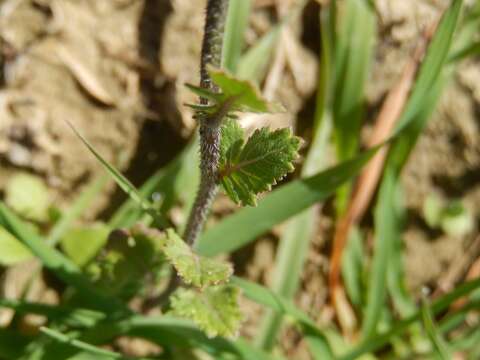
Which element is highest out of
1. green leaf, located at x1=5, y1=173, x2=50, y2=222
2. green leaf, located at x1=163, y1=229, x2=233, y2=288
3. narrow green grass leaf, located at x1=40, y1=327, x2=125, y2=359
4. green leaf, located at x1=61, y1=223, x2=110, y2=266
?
green leaf, located at x1=5, y1=173, x2=50, y2=222

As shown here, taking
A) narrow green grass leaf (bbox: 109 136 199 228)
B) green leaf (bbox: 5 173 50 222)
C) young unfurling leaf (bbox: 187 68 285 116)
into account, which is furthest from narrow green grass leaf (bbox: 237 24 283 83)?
young unfurling leaf (bbox: 187 68 285 116)

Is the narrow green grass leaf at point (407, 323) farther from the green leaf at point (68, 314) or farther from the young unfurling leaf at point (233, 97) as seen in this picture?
the young unfurling leaf at point (233, 97)

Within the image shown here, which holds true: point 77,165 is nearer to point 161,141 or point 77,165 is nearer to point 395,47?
point 161,141

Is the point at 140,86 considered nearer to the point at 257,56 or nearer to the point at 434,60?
the point at 257,56

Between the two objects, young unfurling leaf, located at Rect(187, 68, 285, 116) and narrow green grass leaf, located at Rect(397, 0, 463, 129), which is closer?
young unfurling leaf, located at Rect(187, 68, 285, 116)

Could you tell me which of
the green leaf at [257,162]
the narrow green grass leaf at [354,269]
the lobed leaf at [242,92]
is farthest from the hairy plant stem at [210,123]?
the narrow green grass leaf at [354,269]

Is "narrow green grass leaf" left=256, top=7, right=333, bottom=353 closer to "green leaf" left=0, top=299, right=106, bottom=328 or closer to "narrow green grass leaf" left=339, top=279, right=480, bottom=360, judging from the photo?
"narrow green grass leaf" left=339, top=279, right=480, bottom=360

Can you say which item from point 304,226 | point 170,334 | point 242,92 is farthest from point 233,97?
point 304,226

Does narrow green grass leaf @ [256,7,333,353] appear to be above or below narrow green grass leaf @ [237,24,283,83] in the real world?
below
